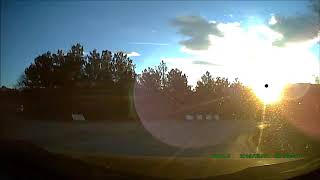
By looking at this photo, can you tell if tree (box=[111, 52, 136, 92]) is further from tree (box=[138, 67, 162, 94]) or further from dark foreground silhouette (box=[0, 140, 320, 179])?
dark foreground silhouette (box=[0, 140, 320, 179])

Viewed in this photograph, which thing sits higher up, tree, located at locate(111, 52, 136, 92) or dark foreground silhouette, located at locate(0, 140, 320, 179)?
tree, located at locate(111, 52, 136, 92)

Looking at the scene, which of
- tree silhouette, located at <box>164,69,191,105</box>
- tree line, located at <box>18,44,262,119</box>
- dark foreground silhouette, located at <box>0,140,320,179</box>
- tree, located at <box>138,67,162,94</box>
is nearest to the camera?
dark foreground silhouette, located at <box>0,140,320,179</box>

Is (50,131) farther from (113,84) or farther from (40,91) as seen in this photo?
(113,84)

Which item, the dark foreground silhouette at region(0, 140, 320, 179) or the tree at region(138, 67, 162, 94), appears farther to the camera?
the tree at region(138, 67, 162, 94)

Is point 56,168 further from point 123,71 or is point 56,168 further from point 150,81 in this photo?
point 150,81

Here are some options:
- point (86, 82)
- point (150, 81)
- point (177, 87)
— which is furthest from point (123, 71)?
point (177, 87)

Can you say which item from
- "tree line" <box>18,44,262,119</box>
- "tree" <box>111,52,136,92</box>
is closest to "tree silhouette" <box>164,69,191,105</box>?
"tree line" <box>18,44,262,119</box>

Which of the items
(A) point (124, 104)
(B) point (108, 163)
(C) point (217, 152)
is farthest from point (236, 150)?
(B) point (108, 163)

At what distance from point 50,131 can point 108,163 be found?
65 centimetres

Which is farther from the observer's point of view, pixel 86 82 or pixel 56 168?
pixel 86 82

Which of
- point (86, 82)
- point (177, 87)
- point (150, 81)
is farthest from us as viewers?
point (177, 87)

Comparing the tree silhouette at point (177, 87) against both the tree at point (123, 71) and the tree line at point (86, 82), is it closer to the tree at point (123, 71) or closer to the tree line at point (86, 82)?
the tree line at point (86, 82)

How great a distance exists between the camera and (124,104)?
387 centimetres

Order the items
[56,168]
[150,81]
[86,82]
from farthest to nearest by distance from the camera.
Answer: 1. [150,81]
2. [86,82]
3. [56,168]
